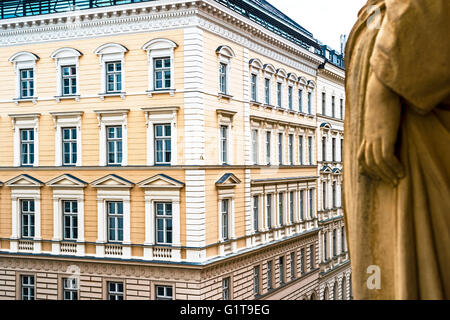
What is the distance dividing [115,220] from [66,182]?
4.49 ft

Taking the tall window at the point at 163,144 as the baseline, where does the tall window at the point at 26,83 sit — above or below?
above

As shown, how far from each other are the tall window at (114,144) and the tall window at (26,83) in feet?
6.72

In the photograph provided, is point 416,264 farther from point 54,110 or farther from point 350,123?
point 54,110

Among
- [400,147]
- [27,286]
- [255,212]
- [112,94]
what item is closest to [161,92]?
[112,94]

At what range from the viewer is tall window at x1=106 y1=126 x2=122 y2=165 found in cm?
1112

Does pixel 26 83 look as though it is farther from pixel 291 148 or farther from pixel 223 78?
pixel 291 148

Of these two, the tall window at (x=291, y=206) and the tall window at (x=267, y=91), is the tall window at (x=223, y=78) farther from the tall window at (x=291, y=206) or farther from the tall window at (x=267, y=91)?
the tall window at (x=291, y=206)

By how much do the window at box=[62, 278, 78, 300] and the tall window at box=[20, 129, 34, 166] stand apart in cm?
265

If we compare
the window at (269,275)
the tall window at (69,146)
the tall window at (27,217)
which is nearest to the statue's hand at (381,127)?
the tall window at (69,146)

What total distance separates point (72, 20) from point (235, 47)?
3425 millimetres

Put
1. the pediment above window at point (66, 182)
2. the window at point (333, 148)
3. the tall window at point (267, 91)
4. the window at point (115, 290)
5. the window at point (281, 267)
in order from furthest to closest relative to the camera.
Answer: the window at point (333, 148), the window at point (281, 267), the tall window at point (267, 91), the pediment above window at point (66, 182), the window at point (115, 290)

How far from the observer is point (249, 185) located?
1226cm

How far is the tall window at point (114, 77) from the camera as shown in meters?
11.1

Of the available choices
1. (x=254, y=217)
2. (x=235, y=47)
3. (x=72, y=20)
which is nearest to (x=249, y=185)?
(x=254, y=217)
